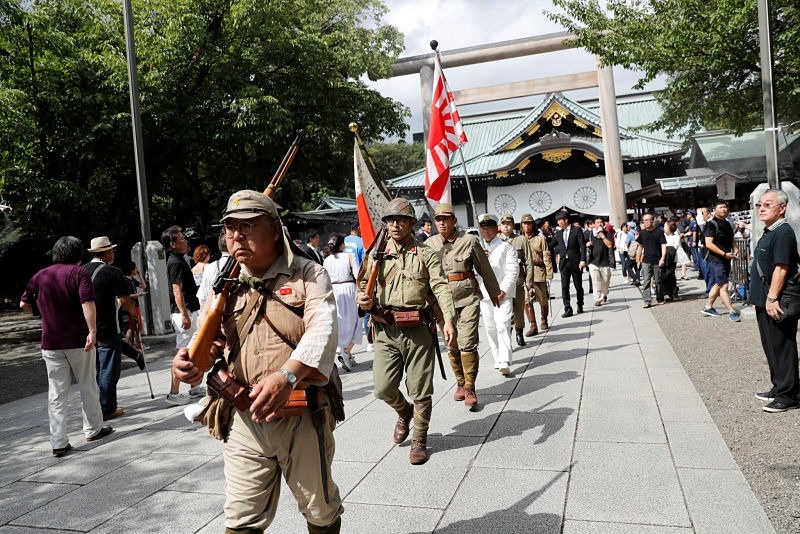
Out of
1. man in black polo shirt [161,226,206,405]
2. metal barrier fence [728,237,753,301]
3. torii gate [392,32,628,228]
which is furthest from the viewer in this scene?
torii gate [392,32,628,228]

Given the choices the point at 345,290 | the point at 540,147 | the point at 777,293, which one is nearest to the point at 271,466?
the point at 777,293

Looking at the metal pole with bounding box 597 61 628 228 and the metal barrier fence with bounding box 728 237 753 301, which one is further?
the metal pole with bounding box 597 61 628 228

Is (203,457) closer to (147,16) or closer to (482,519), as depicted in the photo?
(482,519)

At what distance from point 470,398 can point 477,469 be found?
1435 mm

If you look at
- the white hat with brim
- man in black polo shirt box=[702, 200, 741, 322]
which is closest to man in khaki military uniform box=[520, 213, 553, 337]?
man in black polo shirt box=[702, 200, 741, 322]

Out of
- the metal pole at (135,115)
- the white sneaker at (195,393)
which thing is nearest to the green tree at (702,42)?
the metal pole at (135,115)

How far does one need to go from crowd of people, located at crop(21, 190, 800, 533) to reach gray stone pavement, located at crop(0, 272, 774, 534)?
1.10 ft

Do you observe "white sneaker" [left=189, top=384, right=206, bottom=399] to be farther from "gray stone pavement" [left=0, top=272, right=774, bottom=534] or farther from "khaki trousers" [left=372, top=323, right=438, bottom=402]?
"khaki trousers" [left=372, top=323, right=438, bottom=402]

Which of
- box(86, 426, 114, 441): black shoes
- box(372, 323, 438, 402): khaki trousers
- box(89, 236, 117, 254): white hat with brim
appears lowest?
box(86, 426, 114, 441): black shoes

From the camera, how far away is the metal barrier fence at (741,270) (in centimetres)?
993

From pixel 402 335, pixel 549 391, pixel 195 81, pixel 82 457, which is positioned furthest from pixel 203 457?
pixel 195 81

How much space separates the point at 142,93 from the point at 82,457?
11.0m

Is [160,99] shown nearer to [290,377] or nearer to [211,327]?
[211,327]

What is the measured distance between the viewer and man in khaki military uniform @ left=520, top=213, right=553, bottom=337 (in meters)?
9.65
